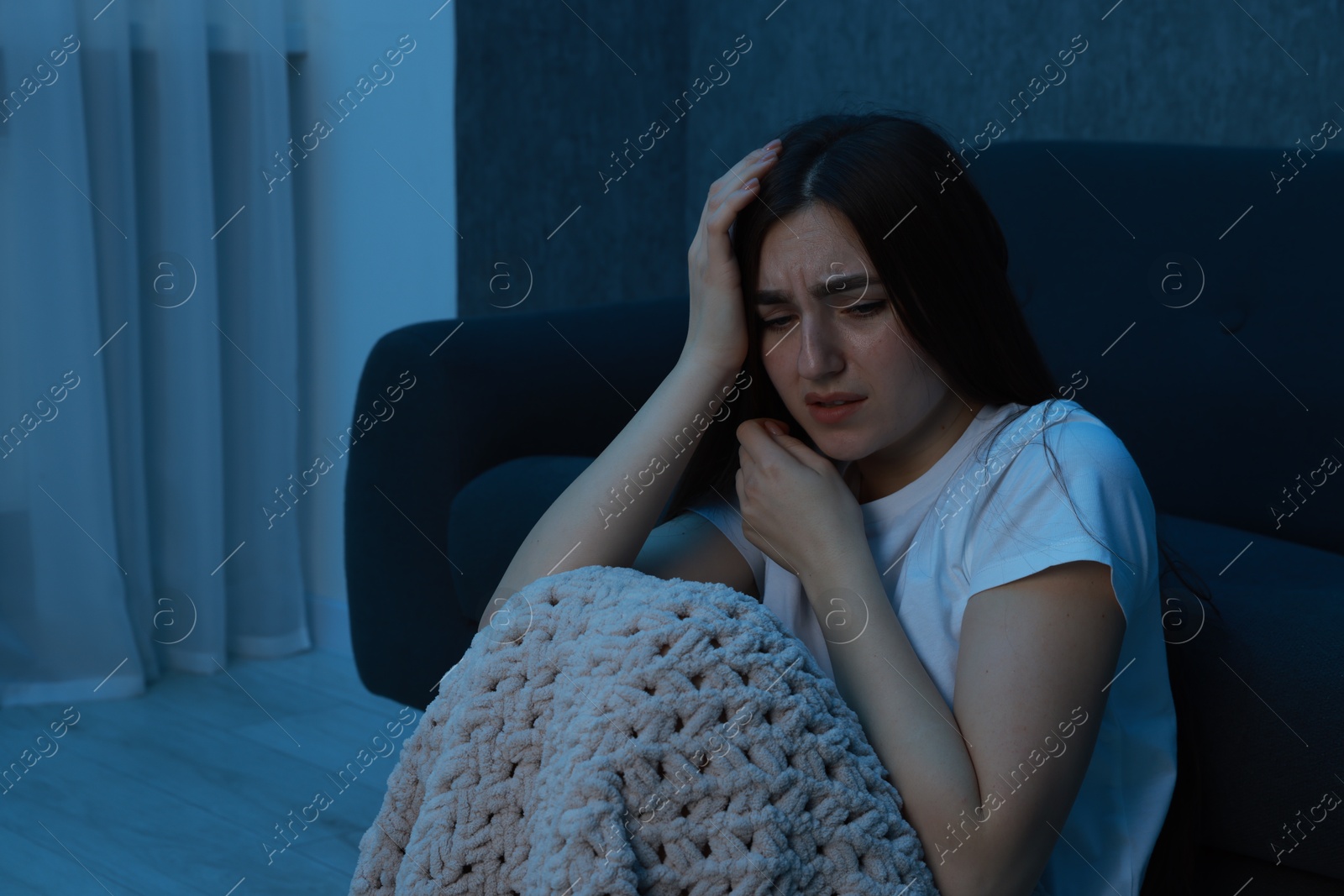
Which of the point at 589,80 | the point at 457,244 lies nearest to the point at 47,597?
the point at 457,244

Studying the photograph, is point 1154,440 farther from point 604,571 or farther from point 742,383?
point 604,571

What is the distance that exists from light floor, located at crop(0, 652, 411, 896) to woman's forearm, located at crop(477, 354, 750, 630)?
0.70 meters

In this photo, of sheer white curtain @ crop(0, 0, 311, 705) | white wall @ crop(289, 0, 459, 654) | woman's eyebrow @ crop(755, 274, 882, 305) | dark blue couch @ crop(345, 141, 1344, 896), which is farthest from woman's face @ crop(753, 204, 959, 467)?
sheer white curtain @ crop(0, 0, 311, 705)

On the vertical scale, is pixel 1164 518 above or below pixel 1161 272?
below

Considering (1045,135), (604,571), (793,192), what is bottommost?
(604,571)

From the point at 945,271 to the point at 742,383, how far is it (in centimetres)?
23

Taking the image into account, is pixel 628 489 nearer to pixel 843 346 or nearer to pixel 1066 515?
pixel 843 346

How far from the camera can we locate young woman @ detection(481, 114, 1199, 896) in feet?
2.84

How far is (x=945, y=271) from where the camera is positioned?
1.02m

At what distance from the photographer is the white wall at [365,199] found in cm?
238

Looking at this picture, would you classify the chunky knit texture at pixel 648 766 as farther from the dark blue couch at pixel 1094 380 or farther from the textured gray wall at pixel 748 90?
the textured gray wall at pixel 748 90

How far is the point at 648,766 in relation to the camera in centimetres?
78

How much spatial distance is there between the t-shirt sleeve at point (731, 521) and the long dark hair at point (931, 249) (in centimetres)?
17

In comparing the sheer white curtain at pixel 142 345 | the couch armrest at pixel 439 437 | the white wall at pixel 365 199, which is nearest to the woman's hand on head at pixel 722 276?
the couch armrest at pixel 439 437
